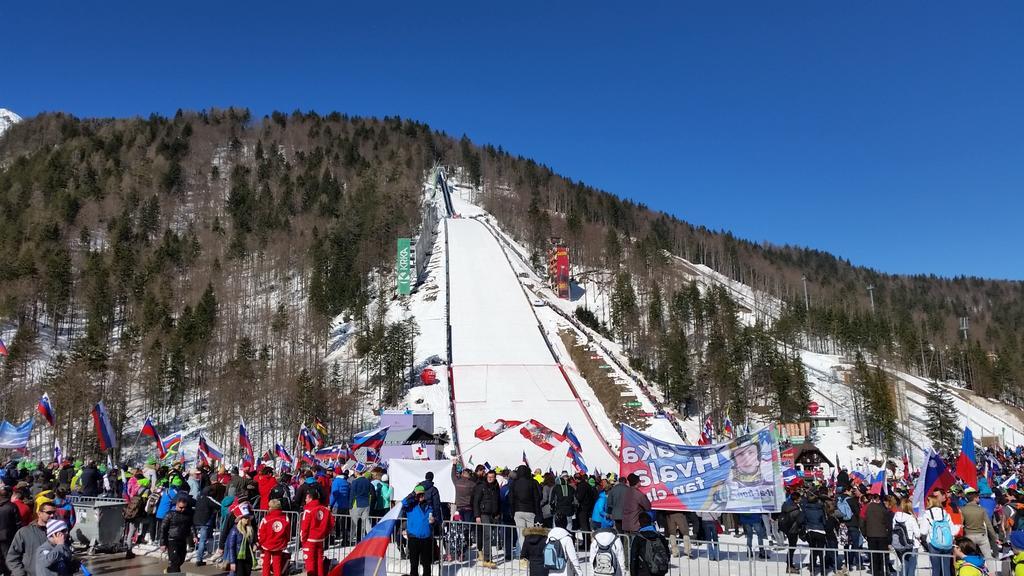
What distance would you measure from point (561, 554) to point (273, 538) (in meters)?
3.79

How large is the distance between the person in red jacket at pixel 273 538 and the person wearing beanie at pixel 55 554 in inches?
90.3

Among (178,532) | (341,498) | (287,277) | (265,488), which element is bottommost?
(178,532)

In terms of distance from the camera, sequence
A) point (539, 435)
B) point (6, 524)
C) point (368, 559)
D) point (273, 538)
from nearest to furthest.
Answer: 1. point (368, 559)
2. point (6, 524)
3. point (273, 538)
4. point (539, 435)

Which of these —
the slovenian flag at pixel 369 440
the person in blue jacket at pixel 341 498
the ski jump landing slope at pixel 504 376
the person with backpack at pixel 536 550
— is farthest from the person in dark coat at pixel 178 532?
the ski jump landing slope at pixel 504 376

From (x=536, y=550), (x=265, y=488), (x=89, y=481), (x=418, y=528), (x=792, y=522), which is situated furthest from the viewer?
(x=89, y=481)

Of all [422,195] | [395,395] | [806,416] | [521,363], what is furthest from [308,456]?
[422,195]

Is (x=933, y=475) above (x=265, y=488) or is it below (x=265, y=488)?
above

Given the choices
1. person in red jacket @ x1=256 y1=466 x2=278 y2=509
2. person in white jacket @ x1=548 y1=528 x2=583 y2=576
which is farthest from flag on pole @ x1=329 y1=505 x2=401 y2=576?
person in red jacket @ x1=256 y1=466 x2=278 y2=509

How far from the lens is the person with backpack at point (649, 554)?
22.2 feet

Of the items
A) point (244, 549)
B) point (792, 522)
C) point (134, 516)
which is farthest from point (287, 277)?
point (792, 522)

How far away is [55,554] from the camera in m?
6.52

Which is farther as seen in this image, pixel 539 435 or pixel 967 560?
pixel 539 435

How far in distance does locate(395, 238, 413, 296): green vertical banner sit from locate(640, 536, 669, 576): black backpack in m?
61.4

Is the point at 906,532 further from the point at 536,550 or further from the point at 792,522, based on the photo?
the point at 536,550
